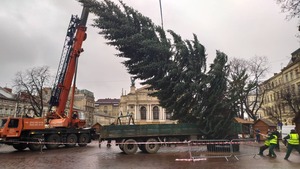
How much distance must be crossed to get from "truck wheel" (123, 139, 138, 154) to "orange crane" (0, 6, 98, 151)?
787 centimetres

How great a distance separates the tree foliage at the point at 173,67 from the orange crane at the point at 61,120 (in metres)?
4.53

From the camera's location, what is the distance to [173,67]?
18719mm

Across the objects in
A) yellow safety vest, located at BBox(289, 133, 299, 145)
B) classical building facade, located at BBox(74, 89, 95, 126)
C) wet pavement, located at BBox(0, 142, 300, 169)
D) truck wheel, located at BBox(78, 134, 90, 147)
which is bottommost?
wet pavement, located at BBox(0, 142, 300, 169)

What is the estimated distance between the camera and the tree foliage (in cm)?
1800

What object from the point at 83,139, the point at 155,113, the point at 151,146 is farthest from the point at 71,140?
the point at 155,113

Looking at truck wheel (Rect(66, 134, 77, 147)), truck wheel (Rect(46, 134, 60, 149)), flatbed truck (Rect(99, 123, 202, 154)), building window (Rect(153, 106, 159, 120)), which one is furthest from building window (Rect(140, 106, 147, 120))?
flatbed truck (Rect(99, 123, 202, 154))

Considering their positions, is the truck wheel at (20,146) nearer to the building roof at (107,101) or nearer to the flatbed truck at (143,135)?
the flatbed truck at (143,135)

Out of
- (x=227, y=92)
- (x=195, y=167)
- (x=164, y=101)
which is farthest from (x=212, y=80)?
(x=195, y=167)

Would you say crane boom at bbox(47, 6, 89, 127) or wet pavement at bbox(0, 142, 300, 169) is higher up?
crane boom at bbox(47, 6, 89, 127)

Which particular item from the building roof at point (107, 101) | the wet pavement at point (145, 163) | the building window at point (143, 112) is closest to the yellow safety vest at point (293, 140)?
the wet pavement at point (145, 163)

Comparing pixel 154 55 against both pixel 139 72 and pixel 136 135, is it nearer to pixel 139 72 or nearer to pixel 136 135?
pixel 139 72

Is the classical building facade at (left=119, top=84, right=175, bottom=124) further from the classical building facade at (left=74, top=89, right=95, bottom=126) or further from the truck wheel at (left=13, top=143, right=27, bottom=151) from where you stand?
the truck wheel at (left=13, top=143, right=27, bottom=151)

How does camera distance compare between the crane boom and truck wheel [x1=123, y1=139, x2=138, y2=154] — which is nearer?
truck wheel [x1=123, y1=139, x2=138, y2=154]

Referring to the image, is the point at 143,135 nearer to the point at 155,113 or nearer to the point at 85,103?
the point at 155,113
